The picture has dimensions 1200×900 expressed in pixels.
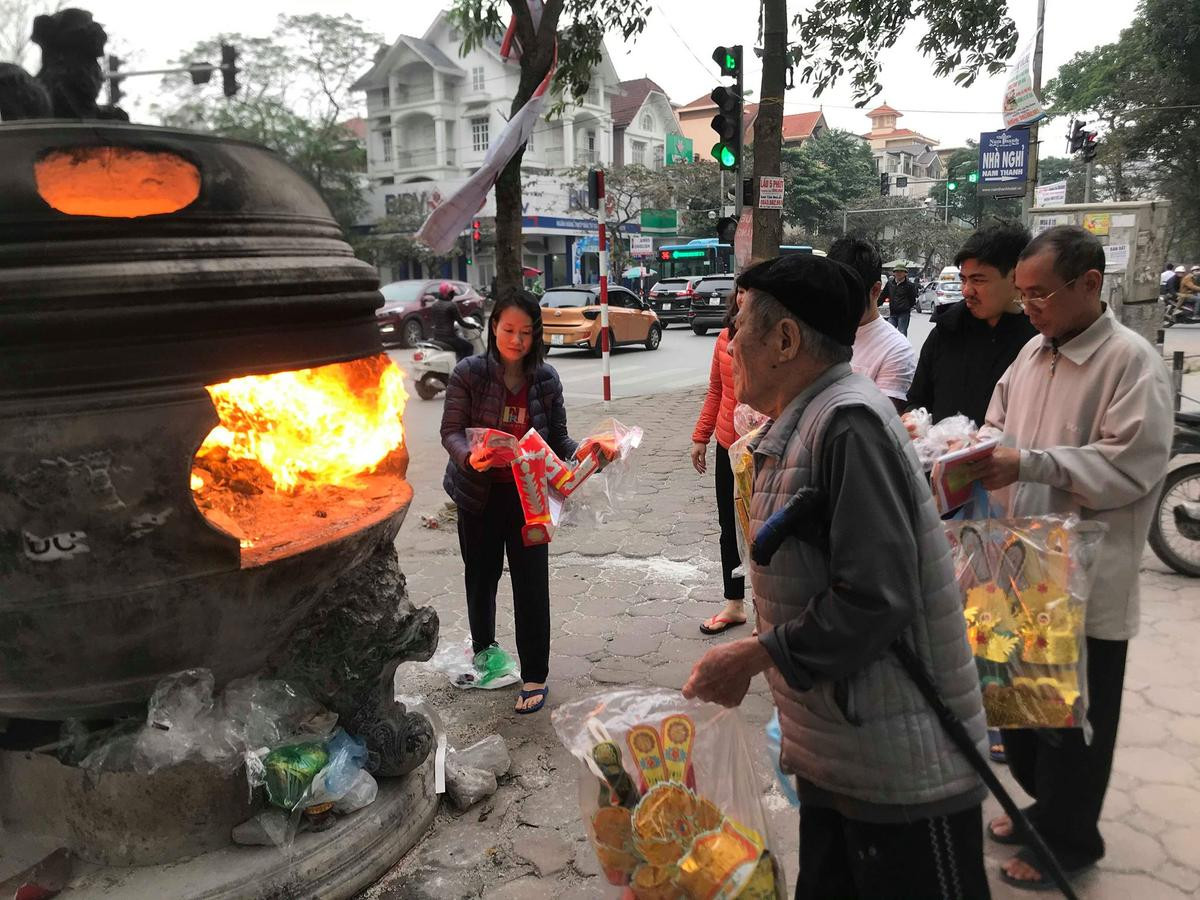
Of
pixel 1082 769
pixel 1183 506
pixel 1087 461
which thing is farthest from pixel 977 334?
pixel 1183 506

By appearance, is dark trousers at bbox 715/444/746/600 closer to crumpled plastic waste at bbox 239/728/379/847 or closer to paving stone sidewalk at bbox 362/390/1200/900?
paving stone sidewalk at bbox 362/390/1200/900

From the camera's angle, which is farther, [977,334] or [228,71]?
[228,71]

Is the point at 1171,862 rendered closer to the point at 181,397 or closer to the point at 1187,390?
the point at 181,397

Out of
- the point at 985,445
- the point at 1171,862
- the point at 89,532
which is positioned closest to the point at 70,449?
the point at 89,532

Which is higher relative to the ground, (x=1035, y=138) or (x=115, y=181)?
(x=1035, y=138)

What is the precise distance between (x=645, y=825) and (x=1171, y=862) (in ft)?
5.80

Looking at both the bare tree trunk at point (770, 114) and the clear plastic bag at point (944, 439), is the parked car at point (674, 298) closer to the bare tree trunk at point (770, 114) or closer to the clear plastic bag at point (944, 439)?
the bare tree trunk at point (770, 114)

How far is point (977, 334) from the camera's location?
9.64ft

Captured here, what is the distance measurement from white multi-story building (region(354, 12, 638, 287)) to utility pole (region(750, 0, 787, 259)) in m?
28.7

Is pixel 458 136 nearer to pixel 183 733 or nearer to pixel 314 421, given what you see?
pixel 314 421

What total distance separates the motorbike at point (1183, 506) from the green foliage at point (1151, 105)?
20788 millimetres

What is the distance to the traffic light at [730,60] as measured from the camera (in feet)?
25.5

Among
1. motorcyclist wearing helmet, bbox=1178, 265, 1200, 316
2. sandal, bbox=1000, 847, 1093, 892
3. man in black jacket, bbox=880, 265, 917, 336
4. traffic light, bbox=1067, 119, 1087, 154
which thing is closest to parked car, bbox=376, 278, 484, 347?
man in black jacket, bbox=880, 265, 917, 336

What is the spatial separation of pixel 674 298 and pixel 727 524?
20.0 meters
